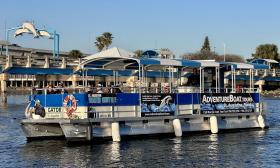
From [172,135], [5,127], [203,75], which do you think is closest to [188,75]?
[203,75]

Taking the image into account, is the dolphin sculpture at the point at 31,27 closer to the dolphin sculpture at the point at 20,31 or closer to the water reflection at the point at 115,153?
the dolphin sculpture at the point at 20,31

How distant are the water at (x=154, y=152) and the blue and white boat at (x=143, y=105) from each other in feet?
2.42

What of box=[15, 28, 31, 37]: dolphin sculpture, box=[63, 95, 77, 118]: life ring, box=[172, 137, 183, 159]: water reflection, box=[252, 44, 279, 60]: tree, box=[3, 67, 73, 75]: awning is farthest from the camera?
box=[252, 44, 279, 60]: tree

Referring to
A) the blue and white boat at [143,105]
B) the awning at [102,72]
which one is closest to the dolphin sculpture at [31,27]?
the awning at [102,72]

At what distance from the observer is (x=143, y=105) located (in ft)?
97.0

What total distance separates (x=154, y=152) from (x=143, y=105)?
4669mm

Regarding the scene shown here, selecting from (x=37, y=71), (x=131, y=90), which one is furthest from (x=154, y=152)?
(x=37, y=71)

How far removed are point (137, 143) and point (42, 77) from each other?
2064 inches

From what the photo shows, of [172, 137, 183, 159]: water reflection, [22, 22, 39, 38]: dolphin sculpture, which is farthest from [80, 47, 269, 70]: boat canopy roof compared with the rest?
[22, 22, 39, 38]: dolphin sculpture

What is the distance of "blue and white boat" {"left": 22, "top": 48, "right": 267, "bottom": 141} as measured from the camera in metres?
27.8

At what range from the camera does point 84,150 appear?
84.7 feet

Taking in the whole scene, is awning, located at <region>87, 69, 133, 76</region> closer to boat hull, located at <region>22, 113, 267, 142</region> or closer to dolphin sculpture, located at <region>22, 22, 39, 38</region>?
boat hull, located at <region>22, 113, 267, 142</region>

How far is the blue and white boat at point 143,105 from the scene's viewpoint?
2783 centimetres

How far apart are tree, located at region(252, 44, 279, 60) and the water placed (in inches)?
5578
